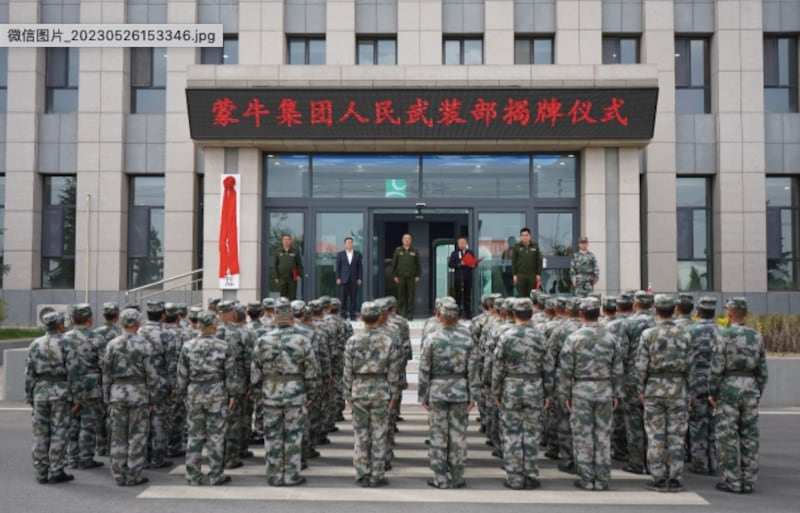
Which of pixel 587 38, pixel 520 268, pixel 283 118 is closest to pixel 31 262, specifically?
pixel 283 118

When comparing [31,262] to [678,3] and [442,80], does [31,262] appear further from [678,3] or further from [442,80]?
[678,3]

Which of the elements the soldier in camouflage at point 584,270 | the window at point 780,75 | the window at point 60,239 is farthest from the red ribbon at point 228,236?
the window at point 780,75

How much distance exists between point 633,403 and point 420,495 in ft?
10.5

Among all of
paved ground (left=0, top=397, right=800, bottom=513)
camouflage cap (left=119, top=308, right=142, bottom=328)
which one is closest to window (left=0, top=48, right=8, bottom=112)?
paved ground (left=0, top=397, right=800, bottom=513)

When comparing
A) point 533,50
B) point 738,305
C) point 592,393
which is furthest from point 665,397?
point 533,50

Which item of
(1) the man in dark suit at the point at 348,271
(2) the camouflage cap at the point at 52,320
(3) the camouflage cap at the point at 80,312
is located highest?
(1) the man in dark suit at the point at 348,271

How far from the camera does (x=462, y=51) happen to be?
22.0m

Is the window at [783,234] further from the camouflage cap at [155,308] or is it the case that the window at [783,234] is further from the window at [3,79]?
the window at [3,79]

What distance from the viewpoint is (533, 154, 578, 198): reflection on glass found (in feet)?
64.7

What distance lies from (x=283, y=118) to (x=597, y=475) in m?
12.9

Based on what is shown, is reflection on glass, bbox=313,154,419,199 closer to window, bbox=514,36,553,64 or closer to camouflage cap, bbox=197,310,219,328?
window, bbox=514,36,553,64

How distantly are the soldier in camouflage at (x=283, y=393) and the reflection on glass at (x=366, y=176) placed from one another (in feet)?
38.1

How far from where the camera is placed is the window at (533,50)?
2191 cm

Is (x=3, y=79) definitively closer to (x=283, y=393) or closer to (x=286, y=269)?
(x=286, y=269)
